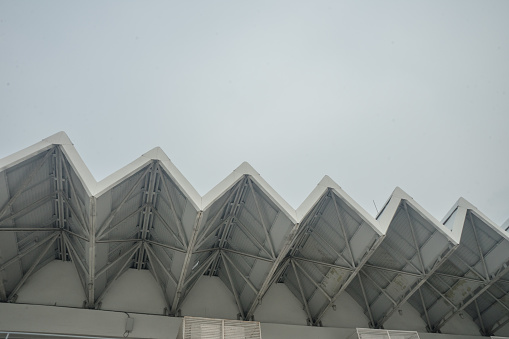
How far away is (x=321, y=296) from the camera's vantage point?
68.5 ft

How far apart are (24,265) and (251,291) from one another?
11.1m

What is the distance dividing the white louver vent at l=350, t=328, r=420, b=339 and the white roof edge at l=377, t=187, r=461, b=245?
5.04 meters

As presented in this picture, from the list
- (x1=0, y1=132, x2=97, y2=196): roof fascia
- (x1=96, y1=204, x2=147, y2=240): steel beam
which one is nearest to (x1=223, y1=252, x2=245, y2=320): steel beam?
(x1=96, y1=204, x2=147, y2=240): steel beam

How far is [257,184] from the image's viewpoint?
53.3ft

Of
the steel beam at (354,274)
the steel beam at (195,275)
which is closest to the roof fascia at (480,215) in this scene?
the steel beam at (354,274)

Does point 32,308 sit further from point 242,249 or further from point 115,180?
point 242,249

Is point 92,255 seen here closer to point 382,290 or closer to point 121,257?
point 121,257

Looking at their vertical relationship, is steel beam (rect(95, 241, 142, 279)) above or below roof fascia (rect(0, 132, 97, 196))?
below

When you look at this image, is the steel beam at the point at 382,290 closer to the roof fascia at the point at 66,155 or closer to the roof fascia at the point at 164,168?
the roof fascia at the point at 164,168

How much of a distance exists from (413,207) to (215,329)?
34.9 ft

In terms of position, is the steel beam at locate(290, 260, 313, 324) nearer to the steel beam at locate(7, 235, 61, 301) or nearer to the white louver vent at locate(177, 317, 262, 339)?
the white louver vent at locate(177, 317, 262, 339)

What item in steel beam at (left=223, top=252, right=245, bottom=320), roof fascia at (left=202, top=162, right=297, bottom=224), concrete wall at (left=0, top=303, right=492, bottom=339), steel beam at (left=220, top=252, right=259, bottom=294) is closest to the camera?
roof fascia at (left=202, top=162, right=297, bottom=224)

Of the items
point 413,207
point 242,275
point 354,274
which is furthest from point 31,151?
point 413,207

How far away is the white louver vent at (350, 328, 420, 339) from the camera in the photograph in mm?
17791
